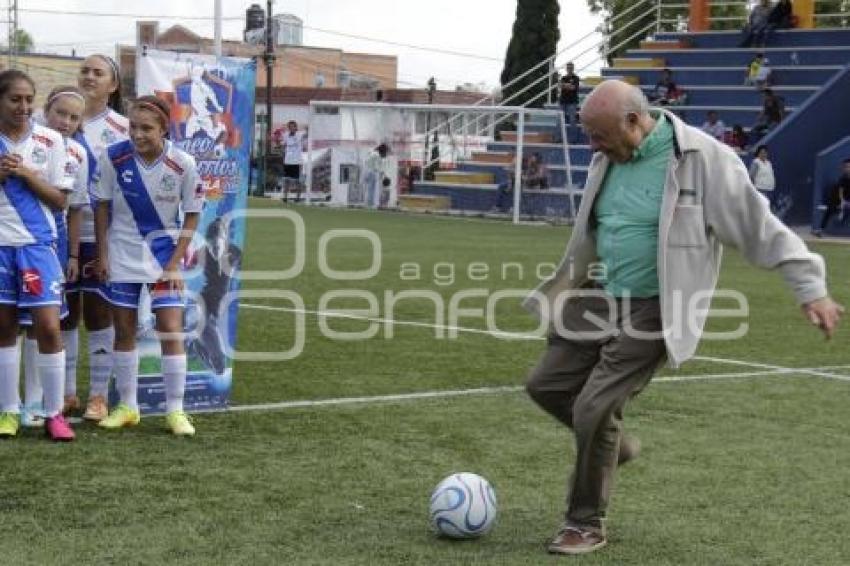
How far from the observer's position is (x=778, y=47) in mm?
35062

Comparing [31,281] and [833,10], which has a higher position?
[833,10]

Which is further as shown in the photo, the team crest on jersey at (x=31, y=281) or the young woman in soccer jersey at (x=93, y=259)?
the young woman in soccer jersey at (x=93, y=259)

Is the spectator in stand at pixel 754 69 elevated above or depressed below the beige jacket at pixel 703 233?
above

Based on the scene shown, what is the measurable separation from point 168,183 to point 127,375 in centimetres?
112

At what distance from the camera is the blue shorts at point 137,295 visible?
7.47 m

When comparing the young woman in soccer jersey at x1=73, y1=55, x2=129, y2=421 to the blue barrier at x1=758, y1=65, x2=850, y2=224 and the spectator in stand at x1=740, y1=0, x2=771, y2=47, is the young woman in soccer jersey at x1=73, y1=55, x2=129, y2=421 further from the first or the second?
the spectator in stand at x1=740, y1=0, x2=771, y2=47

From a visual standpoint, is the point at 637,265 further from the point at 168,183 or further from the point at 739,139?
the point at 739,139

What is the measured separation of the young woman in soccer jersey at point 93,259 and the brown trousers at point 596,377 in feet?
10.0

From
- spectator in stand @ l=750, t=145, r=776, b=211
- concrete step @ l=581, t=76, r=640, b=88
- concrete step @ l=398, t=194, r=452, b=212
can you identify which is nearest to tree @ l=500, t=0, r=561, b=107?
concrete step @ l=581, t=76, r=640, b=88

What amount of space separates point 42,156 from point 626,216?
10.7 ft

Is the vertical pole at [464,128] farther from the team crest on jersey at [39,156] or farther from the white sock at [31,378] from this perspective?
the team crest on jersey at [39,156]

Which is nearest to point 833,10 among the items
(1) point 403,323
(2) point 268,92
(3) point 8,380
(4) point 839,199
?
(4) point 839,199

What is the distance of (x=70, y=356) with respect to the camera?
800cm

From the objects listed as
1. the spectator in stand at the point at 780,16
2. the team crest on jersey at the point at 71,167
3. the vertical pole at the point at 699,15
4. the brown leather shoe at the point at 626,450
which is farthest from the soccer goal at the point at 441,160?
the brown leather shoe at the point at 626,450
